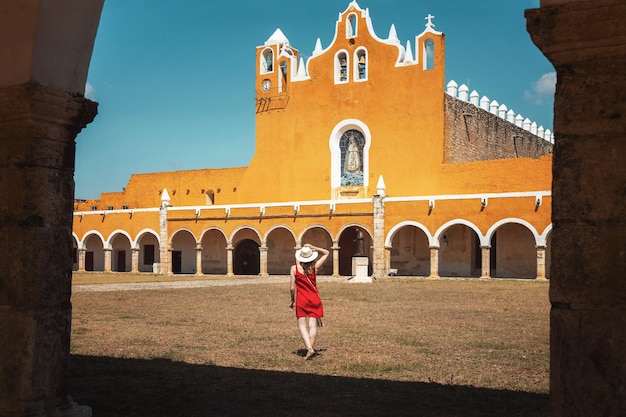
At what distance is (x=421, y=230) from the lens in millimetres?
30438

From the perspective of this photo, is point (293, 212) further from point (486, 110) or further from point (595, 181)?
point (595, 181)

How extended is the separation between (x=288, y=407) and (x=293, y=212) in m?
25.8

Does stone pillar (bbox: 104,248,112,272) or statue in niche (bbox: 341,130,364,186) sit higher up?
statue in niche (bbox: 341,130,364,186)

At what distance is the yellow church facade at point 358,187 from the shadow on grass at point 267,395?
19066mm

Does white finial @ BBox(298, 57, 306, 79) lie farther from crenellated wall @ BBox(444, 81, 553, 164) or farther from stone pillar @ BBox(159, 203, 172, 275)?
stone pillar @ BBox(159, 203, 172, 275)

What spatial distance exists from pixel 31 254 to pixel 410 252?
2664cm

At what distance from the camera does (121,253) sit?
3844cm

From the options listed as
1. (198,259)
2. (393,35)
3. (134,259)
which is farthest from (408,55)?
(134,259)

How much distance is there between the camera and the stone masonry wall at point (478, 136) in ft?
102

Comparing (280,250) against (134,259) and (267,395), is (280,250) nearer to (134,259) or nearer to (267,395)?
(134,259)

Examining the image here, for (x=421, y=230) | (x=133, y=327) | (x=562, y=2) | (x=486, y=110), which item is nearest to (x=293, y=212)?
(x=421, y=230)

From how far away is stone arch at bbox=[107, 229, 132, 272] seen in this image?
125 ft

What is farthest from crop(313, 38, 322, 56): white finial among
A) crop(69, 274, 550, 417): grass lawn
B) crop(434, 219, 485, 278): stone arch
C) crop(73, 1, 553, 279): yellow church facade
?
crop(69, 274, 550, 417): grass lawn

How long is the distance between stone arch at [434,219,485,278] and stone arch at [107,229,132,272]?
1665 centimetres
